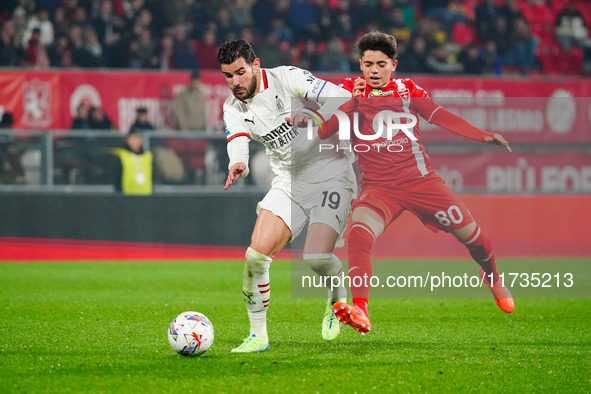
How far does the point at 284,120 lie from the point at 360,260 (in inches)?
45.8

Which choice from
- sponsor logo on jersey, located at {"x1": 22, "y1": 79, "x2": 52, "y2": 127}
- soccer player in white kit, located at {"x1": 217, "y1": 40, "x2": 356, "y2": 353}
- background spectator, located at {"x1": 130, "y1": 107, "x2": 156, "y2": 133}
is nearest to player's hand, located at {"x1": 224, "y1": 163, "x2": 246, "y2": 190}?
soccer player in white kit, located at {"x1": 217, "y1": 40, "x2": 356, "y2": 353}

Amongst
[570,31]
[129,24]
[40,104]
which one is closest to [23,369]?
[40,104]

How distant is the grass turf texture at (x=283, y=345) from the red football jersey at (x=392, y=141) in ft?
4.24

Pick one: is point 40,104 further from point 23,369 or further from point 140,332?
point 23,369

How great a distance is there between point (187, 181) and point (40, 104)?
2953 millimetres

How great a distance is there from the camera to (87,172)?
13.2 metres

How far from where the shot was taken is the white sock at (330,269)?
6055 millimetres

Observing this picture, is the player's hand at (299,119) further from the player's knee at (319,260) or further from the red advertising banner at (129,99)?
the red advertising banner at (129,99)

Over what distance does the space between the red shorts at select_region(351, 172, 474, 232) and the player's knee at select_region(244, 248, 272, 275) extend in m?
0.95

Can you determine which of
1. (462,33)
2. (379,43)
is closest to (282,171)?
(379,43)

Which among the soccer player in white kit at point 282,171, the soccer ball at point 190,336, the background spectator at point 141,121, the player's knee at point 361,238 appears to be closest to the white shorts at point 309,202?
the soccer player in white kit at point 282,171

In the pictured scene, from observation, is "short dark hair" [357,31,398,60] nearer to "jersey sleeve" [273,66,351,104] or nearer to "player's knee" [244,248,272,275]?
"jersey sleeve" [273,66,351,104]

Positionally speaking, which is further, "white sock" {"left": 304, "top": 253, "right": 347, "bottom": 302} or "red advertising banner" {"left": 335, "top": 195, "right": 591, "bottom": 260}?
"red advertising banner" {"left": 335, "top": 195, "right": 591, "bottom": 260}

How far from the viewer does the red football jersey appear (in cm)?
631
